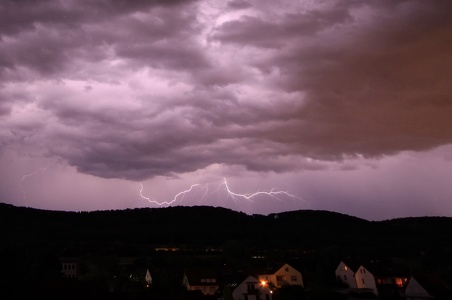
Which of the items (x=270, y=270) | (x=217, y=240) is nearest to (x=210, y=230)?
(x=217, y=240)

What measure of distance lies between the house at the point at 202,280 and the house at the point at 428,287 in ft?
101

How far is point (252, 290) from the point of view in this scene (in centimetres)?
7262

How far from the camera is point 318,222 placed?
18800 cm

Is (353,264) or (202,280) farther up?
(353,264)

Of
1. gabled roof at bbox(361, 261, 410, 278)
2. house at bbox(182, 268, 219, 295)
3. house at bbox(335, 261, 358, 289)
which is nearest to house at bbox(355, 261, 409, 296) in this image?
gabled roof at bbox(361, 261, 410, 278)

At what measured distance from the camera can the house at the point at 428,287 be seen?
2512 inches

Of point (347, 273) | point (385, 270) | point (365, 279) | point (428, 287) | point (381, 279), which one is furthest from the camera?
point (347, 273)

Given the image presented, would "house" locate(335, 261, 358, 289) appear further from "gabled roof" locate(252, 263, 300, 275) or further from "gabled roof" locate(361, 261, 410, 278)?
"gabled roof" locate(252, 263, 300, 275)

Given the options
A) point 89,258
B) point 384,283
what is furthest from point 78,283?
point 89,258

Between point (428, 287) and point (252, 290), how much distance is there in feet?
82.0

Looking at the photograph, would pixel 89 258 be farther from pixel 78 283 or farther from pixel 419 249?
pixel 419 249

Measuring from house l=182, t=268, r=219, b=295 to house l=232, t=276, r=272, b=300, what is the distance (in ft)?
22.5

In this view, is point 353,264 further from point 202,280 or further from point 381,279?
point 202,280

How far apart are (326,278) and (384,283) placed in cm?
967
